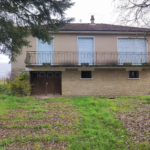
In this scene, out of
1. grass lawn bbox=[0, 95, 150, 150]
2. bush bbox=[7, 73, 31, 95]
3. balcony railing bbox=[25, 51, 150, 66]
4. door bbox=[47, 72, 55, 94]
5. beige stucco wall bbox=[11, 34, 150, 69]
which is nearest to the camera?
grass lawn bbox=[0, 95, 150, 150]

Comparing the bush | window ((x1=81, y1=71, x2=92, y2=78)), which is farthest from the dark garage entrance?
window ((x1=81, y1=71, x2=92, y2=78))

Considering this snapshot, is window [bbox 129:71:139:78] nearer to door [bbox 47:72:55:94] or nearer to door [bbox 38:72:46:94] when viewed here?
door [bbox 47:72:55:94]

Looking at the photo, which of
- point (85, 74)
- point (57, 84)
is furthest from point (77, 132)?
point (57, 84)

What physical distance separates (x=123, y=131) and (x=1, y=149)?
349cm

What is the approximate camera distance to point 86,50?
10656mm

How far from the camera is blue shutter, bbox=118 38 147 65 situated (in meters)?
10.6

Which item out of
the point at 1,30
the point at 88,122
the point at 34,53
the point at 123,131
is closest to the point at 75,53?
the point at 34,53

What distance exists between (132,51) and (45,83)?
7.92m

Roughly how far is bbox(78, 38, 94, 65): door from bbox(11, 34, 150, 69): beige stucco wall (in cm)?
34

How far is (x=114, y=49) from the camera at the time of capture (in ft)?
35.0

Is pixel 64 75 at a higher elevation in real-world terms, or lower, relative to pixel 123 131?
higher

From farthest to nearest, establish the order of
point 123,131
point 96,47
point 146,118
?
1. point 96,47
2. point 146,118
3. point 123,131

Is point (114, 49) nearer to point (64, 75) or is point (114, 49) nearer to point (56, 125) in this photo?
point (64, 75)

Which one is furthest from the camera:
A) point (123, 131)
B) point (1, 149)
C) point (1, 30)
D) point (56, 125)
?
point (1, 30)
